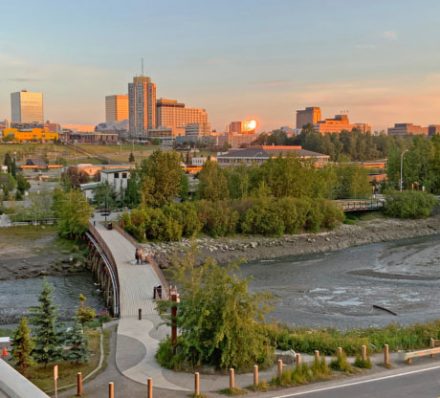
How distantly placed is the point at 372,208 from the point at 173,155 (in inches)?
918

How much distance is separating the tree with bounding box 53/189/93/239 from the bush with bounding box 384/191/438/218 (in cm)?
3310

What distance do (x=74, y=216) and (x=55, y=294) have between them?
16416mm

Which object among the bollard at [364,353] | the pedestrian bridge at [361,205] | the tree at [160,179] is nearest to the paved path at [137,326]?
the bollard at [364,353]

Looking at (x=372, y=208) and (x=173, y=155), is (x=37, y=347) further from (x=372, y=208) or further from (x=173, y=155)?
(x=372, y=208)

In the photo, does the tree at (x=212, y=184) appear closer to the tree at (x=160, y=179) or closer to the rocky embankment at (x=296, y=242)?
the tree at (x=160, y=179)

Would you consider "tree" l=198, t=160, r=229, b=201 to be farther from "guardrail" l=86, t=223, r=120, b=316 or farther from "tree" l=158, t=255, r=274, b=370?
"tree" l=158, t=255, r=274, b=370

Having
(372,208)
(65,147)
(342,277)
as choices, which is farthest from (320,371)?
(65,147)

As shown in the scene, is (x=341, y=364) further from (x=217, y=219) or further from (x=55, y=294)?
(x=217, y=219)

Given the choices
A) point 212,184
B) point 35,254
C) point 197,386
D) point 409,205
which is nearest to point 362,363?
point 197,386

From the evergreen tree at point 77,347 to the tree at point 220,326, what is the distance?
110 inches

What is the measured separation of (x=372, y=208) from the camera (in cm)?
6469

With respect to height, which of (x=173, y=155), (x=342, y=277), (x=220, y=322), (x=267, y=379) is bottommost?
(x=342, y=277)

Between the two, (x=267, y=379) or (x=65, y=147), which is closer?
(x=267, y=379)

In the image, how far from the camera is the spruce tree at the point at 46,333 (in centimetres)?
1658
